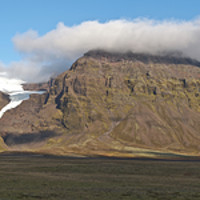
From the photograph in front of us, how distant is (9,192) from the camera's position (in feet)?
222

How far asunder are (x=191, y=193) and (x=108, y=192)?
50.1 ft

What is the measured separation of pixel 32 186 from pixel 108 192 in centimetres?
1790

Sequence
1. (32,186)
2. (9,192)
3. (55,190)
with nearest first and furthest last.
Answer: (9,192) < (55,190) < (32,186)

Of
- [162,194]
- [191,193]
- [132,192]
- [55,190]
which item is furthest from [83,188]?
[191,193]

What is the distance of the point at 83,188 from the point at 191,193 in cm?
2114

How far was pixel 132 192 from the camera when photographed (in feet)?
230

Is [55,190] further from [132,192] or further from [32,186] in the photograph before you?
[132,192]

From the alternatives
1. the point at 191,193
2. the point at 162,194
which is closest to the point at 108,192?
the point at 162,194

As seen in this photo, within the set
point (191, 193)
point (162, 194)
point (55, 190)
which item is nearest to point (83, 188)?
point (55, 190)

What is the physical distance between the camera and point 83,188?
7594 cm

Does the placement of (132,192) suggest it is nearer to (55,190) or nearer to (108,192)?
(108,192)

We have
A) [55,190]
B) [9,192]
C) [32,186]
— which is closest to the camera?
[9,192]

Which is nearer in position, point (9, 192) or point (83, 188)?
point (9, 192)

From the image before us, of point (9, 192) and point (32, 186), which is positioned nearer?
point (9, 192)
